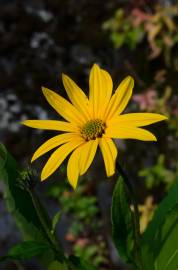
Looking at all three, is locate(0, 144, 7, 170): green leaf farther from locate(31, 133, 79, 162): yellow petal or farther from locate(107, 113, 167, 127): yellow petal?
locate(107, 113, 167, 127): yellow petal

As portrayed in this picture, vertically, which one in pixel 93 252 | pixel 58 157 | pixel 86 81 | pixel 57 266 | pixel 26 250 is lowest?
pixel 93 252

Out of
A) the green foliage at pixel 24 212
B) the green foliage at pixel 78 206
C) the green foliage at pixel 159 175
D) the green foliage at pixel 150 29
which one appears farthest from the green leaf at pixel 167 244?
the green foliage at pixel 150 29

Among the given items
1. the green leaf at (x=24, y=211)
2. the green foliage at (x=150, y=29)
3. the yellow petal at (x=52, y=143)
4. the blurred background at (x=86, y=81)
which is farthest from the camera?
the green foliage at (x=150, y=29)

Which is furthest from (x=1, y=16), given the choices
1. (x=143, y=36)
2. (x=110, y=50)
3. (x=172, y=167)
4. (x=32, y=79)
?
(x=172, y=167)

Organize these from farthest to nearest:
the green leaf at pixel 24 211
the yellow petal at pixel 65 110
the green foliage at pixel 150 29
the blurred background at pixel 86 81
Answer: the green foliage at pixel 150 29 < the blurred background at pixel 86 81 < the green leaf at pixel 24 211 < the yellow petal at pixel 65 110

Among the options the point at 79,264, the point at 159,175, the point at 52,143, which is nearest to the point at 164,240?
the point at 79,264

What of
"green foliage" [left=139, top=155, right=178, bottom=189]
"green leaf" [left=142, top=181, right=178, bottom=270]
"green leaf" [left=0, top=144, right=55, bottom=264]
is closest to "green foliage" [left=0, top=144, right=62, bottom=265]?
"green leaf" [left=0, top=144, right=55, bottom=264]

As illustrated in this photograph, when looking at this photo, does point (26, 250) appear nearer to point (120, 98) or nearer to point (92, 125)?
point (92, 125)

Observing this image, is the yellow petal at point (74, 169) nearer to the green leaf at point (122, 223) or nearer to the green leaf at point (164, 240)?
the green leaf at point (122, 223)
